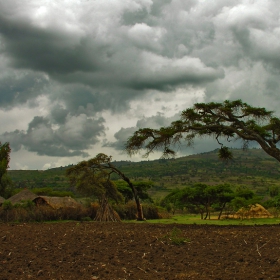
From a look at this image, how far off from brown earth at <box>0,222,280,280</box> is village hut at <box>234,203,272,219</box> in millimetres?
19217

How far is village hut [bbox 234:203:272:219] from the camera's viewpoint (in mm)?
30125

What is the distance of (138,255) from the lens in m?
9.16

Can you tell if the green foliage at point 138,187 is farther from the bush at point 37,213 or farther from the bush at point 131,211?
the bush at point 37,213

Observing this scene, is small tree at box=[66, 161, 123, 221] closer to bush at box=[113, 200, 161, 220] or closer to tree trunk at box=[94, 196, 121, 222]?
tree trunk at box=[94, 196, 121, 222]

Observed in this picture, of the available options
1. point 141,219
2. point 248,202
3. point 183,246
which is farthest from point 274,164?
point 183,246

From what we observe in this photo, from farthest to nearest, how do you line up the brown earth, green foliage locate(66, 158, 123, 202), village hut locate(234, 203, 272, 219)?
village hut locate(234, 203, 272, 219), green foliage locate(66, 158, 123, 202), the brown earth

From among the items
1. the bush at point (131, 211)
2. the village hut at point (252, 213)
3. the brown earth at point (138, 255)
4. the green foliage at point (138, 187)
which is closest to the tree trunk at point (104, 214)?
the bush at point (131, 211)

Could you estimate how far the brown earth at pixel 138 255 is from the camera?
7891 millimetres

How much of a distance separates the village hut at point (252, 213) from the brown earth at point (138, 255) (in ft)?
63.0

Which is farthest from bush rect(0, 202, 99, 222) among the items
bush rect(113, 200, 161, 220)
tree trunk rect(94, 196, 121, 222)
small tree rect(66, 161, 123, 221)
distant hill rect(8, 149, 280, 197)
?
distant hill rect(8, 149, 280, 197)

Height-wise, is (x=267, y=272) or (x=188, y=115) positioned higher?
(x=188, y=115)

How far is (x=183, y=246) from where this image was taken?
9.81m

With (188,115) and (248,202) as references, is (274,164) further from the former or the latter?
(188,115)

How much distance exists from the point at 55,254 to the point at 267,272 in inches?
206
